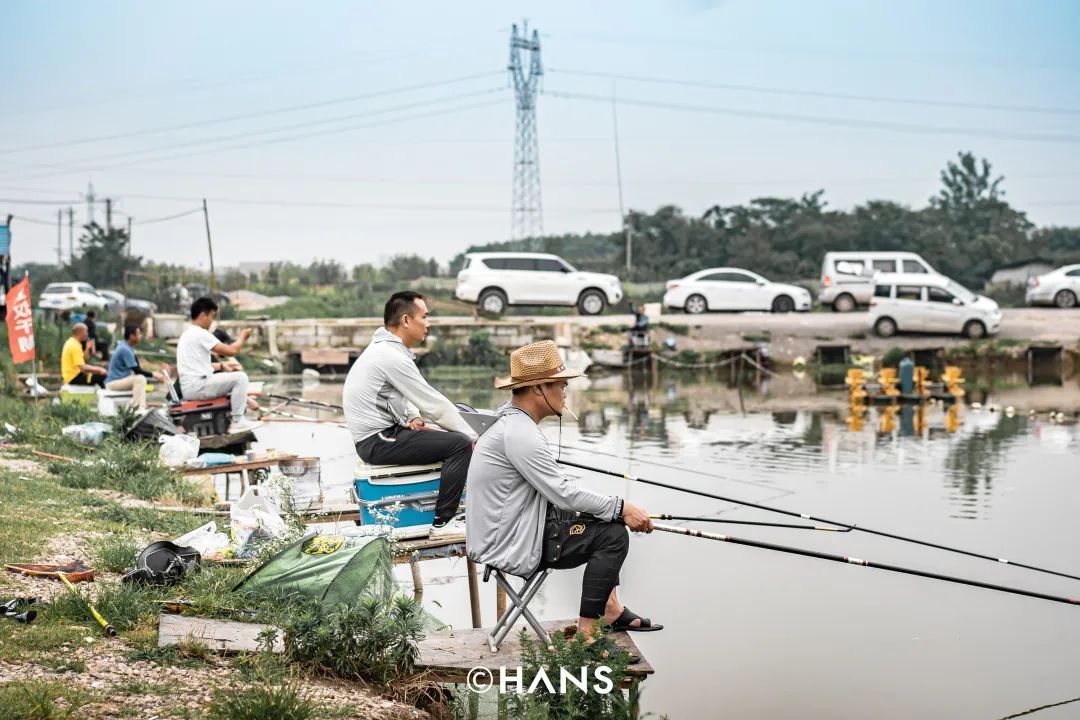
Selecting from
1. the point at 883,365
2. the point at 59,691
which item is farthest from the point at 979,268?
the point at 59,691

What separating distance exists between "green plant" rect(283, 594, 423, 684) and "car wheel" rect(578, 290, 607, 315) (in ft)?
81.9

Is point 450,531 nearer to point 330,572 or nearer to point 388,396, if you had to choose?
point 388,396

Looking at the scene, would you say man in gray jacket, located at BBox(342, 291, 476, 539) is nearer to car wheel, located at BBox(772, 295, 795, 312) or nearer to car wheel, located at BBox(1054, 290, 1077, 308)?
car wheel, located at BBox(772, 295, 795, 312)

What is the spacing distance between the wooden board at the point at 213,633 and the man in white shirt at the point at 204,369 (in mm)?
5116

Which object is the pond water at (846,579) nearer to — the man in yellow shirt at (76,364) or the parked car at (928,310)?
the man in yellow shirt at (76,364)

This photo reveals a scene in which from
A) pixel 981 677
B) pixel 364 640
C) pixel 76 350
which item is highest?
pixel 76 350

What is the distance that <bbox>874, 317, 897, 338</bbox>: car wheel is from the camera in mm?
27938

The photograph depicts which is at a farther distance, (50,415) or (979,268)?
(979,268)

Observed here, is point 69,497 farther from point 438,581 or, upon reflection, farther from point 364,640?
point 364,640

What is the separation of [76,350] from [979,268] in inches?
1728

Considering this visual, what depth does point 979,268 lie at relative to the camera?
163ft

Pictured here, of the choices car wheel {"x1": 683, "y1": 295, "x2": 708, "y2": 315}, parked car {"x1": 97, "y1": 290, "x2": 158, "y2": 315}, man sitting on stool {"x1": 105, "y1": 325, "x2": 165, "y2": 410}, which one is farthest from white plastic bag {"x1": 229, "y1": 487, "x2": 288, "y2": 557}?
parked car {"x1": 97, "y1": 290, "x2": 158, "y2": 315}

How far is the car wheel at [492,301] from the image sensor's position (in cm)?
2928

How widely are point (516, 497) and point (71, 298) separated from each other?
121 ft
